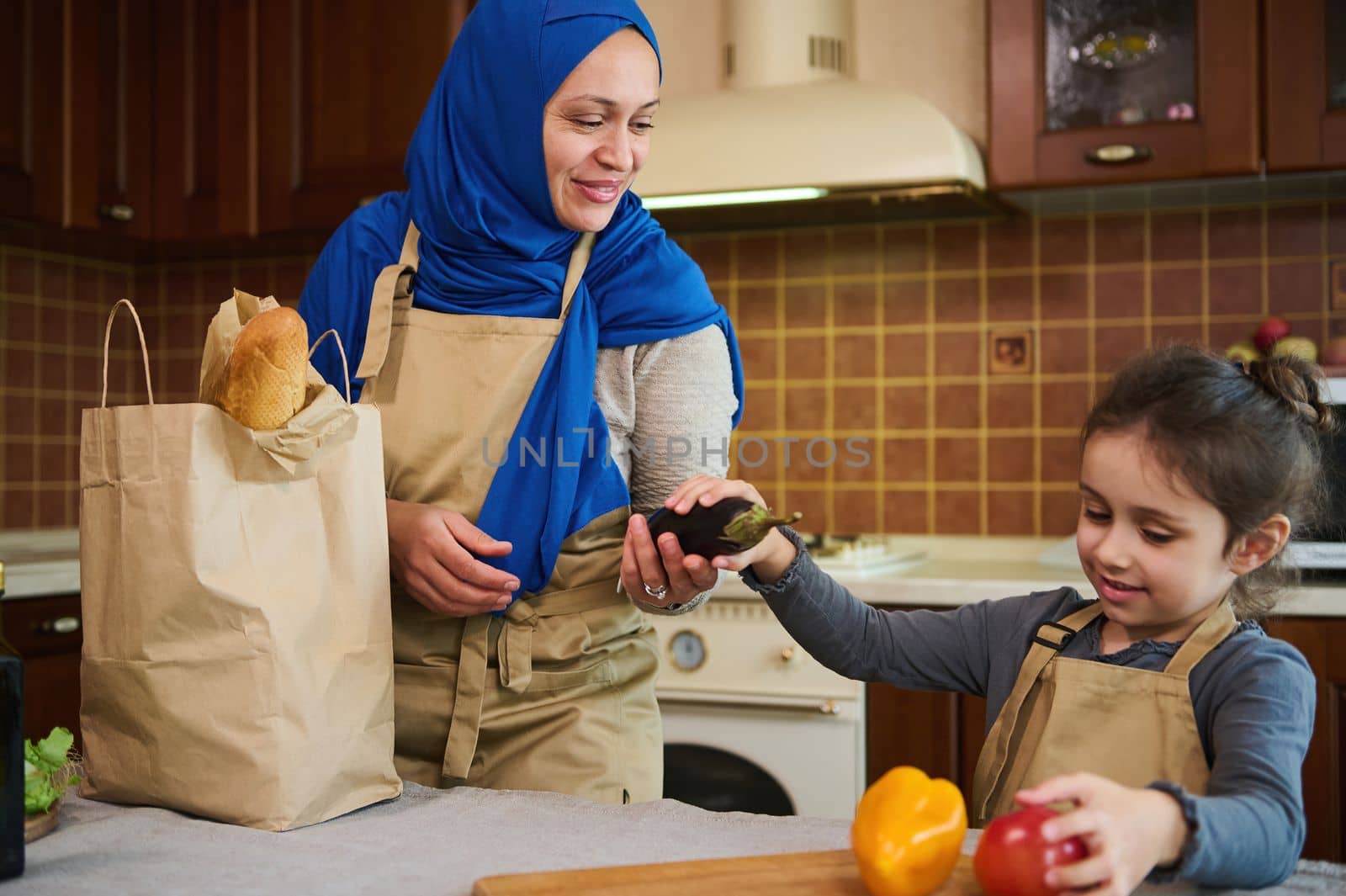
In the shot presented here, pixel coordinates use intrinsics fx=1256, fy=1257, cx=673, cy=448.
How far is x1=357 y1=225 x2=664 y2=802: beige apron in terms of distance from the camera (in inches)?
44.9

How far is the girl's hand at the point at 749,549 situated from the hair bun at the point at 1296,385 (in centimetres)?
39

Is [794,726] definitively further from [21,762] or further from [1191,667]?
[21,762]

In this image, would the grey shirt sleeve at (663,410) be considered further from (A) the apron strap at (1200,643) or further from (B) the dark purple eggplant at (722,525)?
(A) the apron strap at (1200,643)

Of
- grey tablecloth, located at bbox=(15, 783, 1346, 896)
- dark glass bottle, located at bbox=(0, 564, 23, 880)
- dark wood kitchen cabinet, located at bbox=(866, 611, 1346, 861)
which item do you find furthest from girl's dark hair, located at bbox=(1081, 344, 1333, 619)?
dark wood kitchen cabinet, located at bbox=(866, 611, 1346, 861)

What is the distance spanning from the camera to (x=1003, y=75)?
221 cm

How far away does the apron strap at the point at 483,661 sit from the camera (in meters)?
1.12

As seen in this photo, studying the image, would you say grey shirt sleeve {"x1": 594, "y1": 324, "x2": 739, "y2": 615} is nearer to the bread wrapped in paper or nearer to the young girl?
the young girl

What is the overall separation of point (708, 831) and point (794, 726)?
4.20 ft

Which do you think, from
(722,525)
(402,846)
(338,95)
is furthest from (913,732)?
(338,95)

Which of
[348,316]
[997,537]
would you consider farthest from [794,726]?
[348,316]

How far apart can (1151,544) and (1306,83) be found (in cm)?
147

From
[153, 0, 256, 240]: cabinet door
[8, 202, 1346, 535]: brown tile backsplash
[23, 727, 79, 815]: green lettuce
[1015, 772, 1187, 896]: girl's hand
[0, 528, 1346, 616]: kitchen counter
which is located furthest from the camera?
[153, 0, 256, 240]: cabinet door

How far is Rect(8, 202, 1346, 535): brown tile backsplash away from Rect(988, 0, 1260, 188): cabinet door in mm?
322

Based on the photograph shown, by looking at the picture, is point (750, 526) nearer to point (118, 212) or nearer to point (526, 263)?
point (526, 263)
